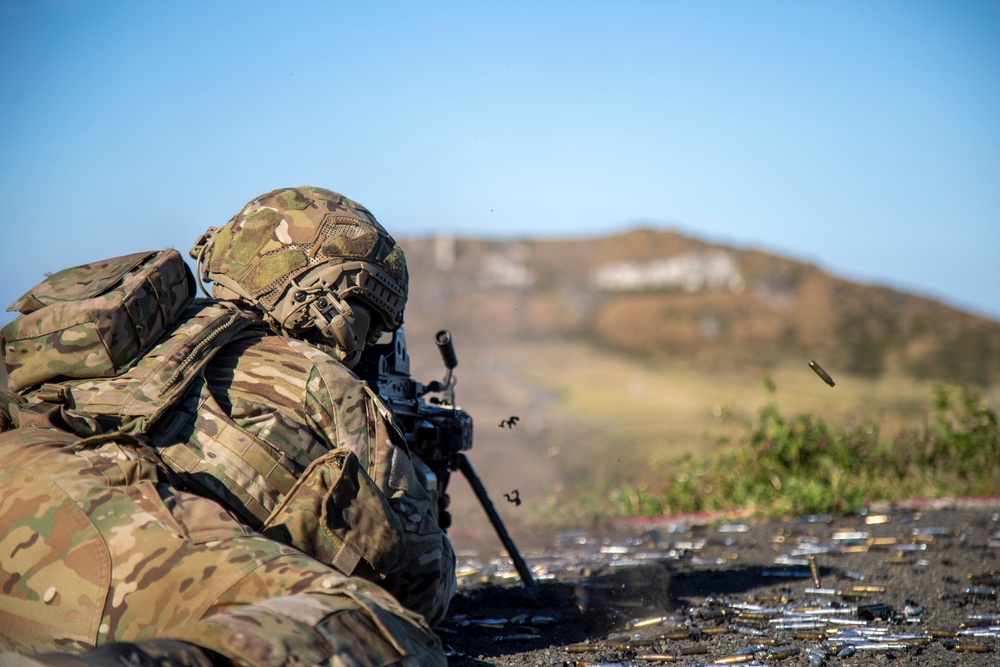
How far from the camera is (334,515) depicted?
361cm

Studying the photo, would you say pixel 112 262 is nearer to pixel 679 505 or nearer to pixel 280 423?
pixel 280 423

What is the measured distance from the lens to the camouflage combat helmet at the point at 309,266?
4547 millimetres

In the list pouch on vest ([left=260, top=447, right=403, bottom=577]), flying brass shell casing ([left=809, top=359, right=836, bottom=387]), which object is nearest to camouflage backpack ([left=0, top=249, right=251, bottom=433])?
pouch on vest ([left=260, top=447, right=403, bottom=577])

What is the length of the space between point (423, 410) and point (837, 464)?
6.26 metres

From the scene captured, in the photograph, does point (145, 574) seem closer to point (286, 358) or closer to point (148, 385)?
point (148, 385)

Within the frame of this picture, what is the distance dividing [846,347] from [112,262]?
1810 inches

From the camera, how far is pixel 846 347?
46.3 metres

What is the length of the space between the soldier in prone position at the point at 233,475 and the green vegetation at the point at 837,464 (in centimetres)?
649

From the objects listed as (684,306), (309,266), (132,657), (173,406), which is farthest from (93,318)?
(684,306)

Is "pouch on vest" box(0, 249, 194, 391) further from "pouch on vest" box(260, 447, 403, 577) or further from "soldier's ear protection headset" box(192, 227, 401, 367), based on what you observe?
"pouch on vest" box(260, 447, 403, 577)

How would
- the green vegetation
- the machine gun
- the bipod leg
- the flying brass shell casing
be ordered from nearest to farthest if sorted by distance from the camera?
the machine gun, the flying brass shell casing, the bipod leg, the green vegetation

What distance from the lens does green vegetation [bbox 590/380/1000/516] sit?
33.9 feet

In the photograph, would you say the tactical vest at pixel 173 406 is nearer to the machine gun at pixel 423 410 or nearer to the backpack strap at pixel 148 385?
the backpack strap at pixel 148 385

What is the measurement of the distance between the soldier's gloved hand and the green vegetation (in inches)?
320
